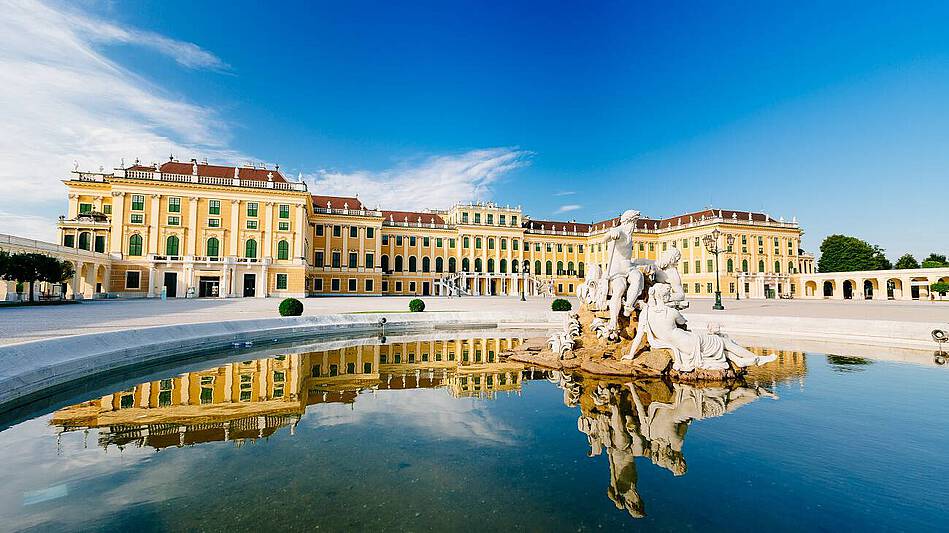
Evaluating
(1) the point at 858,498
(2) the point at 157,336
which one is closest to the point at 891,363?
(1) the point at 858,498

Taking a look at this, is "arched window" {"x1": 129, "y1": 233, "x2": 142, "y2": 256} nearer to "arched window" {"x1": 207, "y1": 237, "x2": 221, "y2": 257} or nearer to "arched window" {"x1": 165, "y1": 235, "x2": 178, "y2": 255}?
"arched window" {"x1": 165, "y1": 235, "x2": 178, "y2": 255}

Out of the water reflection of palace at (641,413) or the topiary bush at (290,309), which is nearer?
the water reflection of palace at (641,413)

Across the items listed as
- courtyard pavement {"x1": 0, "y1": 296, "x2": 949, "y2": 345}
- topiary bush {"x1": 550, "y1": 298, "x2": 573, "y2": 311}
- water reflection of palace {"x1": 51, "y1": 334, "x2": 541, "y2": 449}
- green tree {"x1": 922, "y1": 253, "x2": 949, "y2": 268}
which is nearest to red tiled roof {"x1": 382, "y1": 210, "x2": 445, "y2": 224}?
courtyard pavement {"x1": 0, "y1": 296, "x2": 949, "y2": 345}

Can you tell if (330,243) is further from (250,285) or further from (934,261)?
(934,261)

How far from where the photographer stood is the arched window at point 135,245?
35594 millimetres

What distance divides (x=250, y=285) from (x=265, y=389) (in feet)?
118

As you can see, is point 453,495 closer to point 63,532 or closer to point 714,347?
point 63,532

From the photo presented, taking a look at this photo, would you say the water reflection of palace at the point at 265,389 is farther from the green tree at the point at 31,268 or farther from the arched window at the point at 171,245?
the arched window at the point at 171,245

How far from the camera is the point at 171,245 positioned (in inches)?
1441

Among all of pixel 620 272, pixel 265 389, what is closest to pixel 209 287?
pixel 265 389

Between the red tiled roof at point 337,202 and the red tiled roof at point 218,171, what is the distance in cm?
998

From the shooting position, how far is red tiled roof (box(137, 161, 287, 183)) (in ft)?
126

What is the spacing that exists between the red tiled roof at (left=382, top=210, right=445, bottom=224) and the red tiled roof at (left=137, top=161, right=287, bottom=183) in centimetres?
1660

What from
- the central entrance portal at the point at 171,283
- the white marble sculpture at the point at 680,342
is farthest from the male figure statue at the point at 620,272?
the central entrance portal at the point at 171,283
